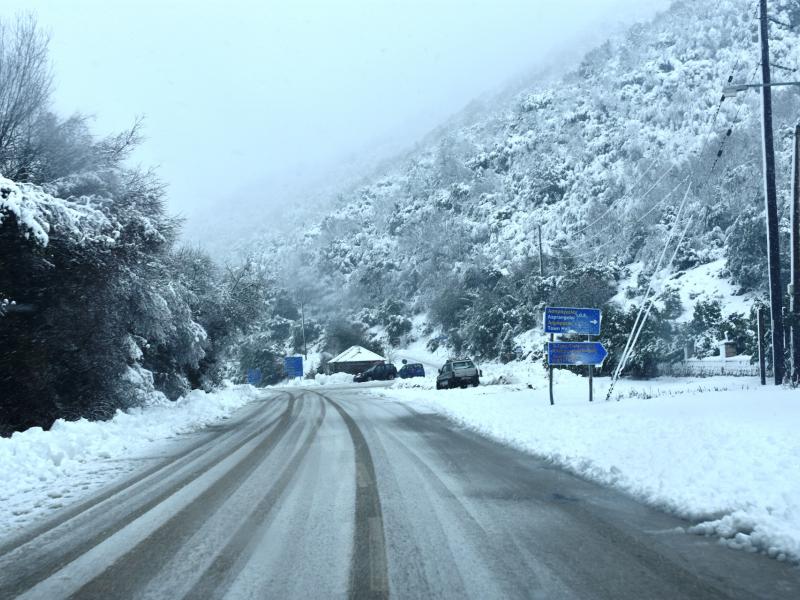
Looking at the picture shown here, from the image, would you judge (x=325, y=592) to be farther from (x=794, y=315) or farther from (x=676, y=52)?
(x=676, y=52)

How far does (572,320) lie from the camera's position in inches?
691

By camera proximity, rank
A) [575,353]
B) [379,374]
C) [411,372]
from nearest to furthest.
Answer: [575,353] < [411,372] < [379,374]

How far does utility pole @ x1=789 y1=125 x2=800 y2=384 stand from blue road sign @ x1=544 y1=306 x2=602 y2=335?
16.3 ft

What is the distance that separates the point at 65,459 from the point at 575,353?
12.3 meters

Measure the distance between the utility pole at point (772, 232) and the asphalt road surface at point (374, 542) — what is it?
10.7 metres

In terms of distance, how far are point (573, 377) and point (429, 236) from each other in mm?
65430

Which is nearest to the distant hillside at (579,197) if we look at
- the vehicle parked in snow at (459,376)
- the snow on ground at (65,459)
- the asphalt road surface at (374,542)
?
the vehicle parked in snow at (459,376)

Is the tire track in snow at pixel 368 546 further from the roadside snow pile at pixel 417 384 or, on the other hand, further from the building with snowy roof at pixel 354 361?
the building with snowy roof at pixel 354 361

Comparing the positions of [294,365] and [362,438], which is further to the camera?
[294,365]

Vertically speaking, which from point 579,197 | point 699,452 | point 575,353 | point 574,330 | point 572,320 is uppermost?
point 579,197

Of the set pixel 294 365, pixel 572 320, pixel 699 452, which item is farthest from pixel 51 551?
pixel 294 365

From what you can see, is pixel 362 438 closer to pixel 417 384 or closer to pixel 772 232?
pixel 772 232

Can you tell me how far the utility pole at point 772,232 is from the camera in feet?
55.8

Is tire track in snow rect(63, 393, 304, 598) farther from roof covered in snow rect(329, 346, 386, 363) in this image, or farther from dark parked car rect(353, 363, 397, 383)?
roof covered in snow rect(329, 346, 386, 363)
